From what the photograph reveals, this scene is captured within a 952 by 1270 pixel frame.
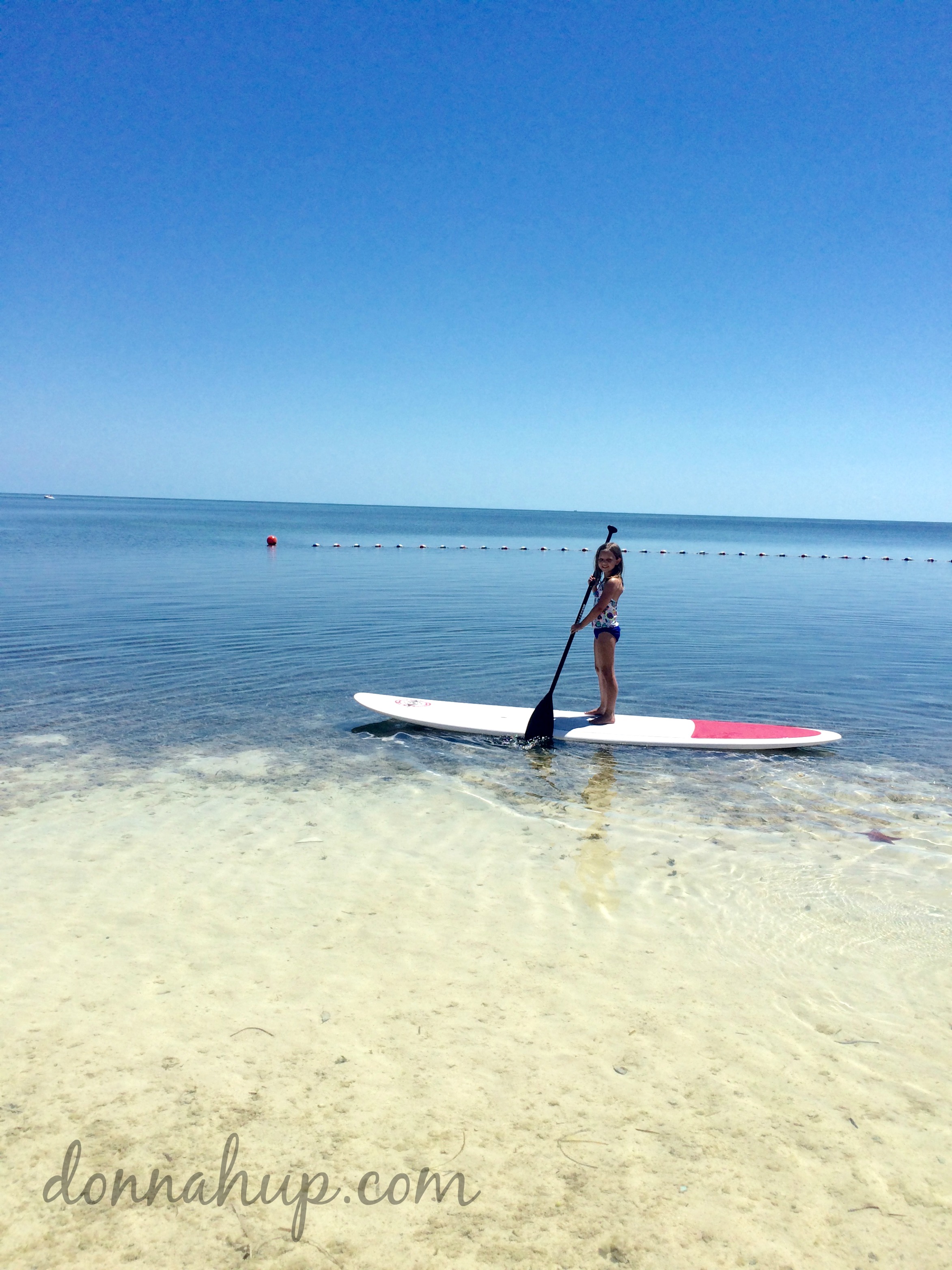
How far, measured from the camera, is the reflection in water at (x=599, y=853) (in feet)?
17.8

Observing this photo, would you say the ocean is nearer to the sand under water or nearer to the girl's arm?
the sand under water

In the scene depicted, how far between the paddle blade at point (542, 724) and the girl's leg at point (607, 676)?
0.68 metres

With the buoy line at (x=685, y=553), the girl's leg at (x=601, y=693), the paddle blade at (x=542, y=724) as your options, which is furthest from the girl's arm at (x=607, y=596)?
the buoy line at (x=685, y=553)

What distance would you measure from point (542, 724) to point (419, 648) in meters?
6.30

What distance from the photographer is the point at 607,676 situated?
31.4 feet

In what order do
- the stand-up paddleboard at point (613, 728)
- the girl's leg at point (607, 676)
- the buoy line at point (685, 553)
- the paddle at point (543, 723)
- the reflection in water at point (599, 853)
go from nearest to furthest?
1. the reflection in water at point (599, 853)
2. the stand-up paddleboard at point (613, 728)
3. the paddle at point (543, 723)
4. the girl's leg at point (607, 676)
5. the buoy line at point (685, 553)

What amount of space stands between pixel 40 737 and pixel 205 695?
8.16 feet

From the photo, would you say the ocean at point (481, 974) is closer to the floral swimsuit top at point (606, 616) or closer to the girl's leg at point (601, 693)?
the girl's leg at point (601, 693)

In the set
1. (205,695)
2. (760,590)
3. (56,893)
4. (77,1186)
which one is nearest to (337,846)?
(56,893)

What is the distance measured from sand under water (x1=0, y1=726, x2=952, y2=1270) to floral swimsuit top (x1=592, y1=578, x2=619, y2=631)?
2.89 metres

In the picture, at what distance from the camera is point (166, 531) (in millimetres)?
63156

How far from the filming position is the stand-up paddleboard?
8.95 metres

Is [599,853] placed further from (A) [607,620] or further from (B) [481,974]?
(A) [607,620]

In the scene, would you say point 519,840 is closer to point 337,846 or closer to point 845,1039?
point 337,846
